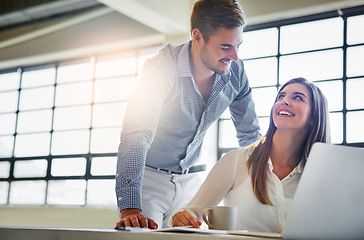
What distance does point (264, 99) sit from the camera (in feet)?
15.0

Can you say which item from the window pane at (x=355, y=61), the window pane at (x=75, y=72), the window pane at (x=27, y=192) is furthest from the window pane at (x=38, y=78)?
the window pane at (x=355, y=61)

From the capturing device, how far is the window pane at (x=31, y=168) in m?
5.91

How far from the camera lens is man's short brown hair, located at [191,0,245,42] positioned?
2092 millimetres

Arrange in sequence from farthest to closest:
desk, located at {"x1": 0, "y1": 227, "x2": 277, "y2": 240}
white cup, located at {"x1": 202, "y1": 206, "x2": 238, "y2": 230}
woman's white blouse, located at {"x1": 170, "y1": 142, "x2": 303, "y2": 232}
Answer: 1. woman's white blouse, located at {"x1": 170, "y1": 142, "x2": 303, "y2": 232}
2. white cup, located at {"x1": 202, "y1": 206, "x2": 238, "y2": 230}
3. desk, located at {"x1": 0, "y1": 227, "x2": 277, "y2": 240}

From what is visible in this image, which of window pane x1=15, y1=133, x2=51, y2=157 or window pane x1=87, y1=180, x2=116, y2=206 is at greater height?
window pane x1=15, y1=133, x2=51, y2=157

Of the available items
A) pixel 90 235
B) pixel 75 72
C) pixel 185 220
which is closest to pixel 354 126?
pixel 185 220

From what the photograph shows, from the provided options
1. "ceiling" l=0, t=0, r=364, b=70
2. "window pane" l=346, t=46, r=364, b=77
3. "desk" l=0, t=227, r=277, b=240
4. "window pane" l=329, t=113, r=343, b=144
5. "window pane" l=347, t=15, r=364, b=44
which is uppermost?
"ceiling" l=0, t=0, r=364, b=70

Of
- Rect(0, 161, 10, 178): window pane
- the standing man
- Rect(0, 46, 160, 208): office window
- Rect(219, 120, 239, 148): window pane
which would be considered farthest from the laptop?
Rect(0, 161, 10, 178): window pane

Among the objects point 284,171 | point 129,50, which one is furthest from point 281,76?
point 284,171

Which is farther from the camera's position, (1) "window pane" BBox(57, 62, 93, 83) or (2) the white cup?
(1) "window pane" BBox(57, 62, 93, 83)

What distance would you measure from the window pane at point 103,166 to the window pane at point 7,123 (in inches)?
58.1

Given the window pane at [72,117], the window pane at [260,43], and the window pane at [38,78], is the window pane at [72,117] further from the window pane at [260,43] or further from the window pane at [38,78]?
the window pane at [260,43]

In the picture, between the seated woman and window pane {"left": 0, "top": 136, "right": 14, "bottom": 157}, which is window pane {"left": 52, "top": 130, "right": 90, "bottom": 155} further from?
the seated woman

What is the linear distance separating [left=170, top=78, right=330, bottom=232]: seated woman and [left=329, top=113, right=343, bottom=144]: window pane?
2231 millimetres
